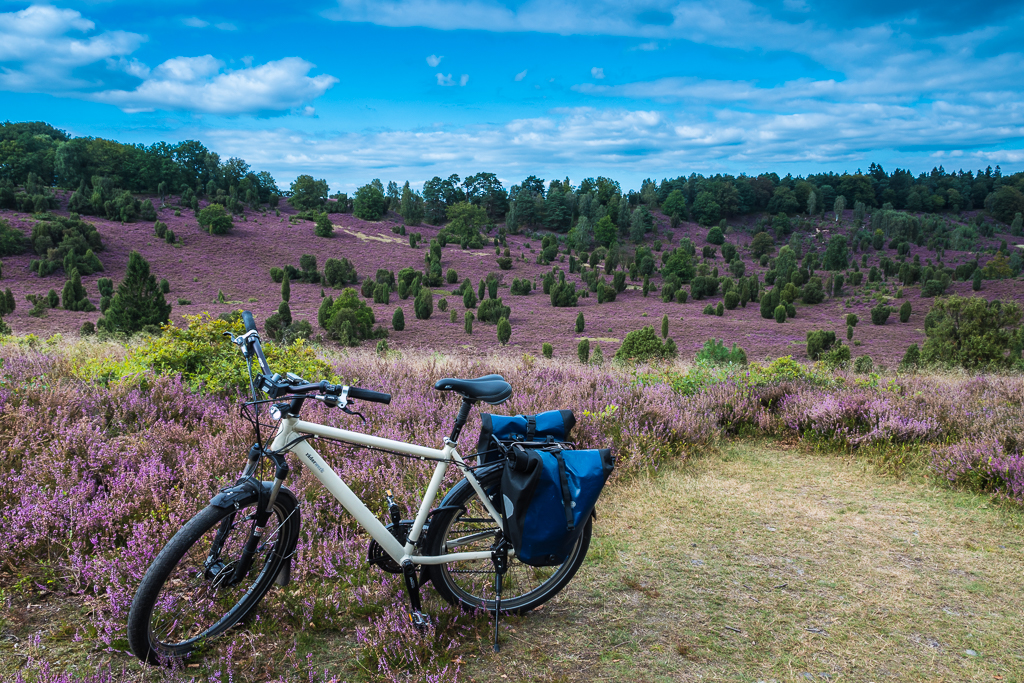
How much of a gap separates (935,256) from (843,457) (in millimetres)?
76757

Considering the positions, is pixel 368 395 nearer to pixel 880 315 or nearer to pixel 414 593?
pixel 414 593

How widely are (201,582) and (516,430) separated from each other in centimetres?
162

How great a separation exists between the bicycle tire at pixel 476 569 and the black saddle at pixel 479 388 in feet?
1.30

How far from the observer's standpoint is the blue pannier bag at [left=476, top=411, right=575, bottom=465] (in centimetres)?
278

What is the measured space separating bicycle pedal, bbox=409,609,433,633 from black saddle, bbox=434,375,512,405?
1.08 metres

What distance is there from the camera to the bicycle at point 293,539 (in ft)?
7.70

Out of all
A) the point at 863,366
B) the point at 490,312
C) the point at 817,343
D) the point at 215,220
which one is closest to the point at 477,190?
the point at 215,220

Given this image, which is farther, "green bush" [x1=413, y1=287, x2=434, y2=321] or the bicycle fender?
"green bush" [x1=413, y1=287, x2=434, y2=321]

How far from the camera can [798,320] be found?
38.5m

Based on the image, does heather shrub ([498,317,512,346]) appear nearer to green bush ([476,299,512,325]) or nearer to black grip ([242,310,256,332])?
green bush ([476,299,512,325])

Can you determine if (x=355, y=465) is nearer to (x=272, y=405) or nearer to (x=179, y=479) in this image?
(x=179, y=479)

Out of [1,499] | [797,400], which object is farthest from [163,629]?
[797,400]

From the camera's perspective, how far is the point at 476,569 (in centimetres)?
305

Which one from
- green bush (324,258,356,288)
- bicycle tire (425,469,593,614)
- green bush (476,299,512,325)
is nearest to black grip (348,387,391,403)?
bicycle tire (425,469,593,614)
